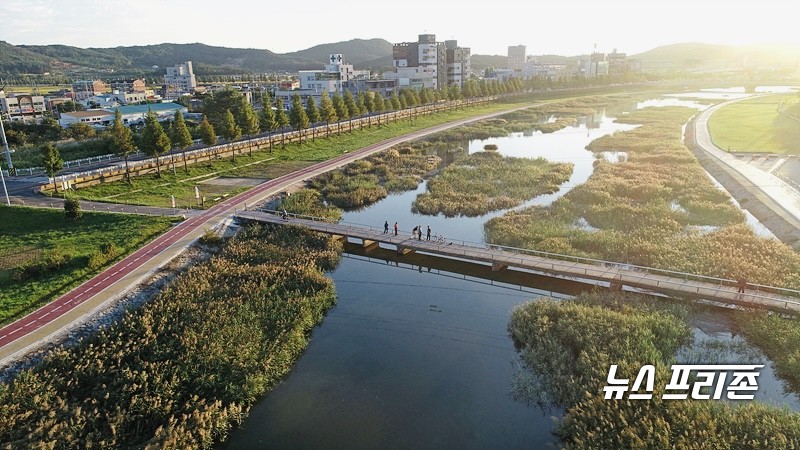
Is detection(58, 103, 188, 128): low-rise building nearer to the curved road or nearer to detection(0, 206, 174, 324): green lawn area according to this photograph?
detection(0, 206, 174, 324): green lawn area

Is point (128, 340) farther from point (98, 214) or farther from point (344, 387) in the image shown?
point (98, 214)

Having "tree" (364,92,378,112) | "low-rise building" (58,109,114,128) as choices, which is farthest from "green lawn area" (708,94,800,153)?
"low-rise building" (58,109,114,128)

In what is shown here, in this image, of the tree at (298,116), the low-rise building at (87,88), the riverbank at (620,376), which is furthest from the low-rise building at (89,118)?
the riverbank at (620,376)

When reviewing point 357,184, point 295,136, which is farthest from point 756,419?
point 295,136

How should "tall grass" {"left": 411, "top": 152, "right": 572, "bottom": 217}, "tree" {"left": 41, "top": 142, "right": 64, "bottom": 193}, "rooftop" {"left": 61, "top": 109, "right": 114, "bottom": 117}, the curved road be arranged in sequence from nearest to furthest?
the curved road → "tree" {"left": 41, "top": 142, "right": 64, "bottom": 193} → "tall grass" {"left": 411, "top": 152, "right": 572, "bottom": 217} → "rooftop" {"left": 61, "top": 109, "right": 114, "bottom": 117}

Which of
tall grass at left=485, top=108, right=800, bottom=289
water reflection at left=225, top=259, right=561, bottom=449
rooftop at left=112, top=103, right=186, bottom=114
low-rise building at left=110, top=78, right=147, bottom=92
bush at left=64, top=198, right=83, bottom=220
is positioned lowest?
water reflection at left=225, top=259, right=561, bottom=449

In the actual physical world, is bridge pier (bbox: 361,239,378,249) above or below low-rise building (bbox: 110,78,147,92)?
below
